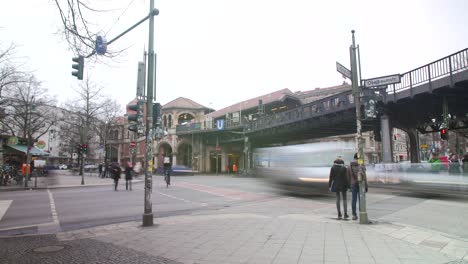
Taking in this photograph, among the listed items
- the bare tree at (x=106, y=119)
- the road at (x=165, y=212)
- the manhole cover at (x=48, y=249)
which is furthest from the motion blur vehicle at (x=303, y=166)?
the bare tree at (x=106, y=119)

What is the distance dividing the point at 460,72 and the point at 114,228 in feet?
64.7

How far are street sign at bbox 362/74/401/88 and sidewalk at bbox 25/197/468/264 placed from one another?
3.94 m

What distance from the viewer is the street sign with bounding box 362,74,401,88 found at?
877cm

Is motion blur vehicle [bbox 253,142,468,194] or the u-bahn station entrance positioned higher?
the u-bahn station entrance

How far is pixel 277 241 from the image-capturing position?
21.1 feet

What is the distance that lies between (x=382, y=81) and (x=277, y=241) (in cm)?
563

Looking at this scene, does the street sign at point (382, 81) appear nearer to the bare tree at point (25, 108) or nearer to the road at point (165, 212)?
the road at point (165, 212)

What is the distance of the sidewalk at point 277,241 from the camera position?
17.7 feet

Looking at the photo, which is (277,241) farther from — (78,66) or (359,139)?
(78,66)

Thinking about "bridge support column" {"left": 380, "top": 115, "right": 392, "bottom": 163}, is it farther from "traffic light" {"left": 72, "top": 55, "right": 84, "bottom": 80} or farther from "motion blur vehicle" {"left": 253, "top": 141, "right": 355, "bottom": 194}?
"traffic light" {"left": 72, "top": 55, "right": 84, "bottom": 80}

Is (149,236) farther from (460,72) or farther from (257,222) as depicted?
(460,72)

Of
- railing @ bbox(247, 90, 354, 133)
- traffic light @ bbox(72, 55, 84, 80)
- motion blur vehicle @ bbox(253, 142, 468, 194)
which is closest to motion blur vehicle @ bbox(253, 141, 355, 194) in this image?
motion blur vehicle @ bbox(253, 142, 468, 194)

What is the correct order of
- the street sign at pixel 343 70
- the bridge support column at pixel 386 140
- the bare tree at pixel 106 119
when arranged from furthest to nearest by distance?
the bare tree at pixel 106 119 → the bridge support column at pixel 386 140 → the street sign at pixel 343 70

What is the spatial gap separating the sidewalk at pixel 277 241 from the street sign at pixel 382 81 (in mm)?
3940
